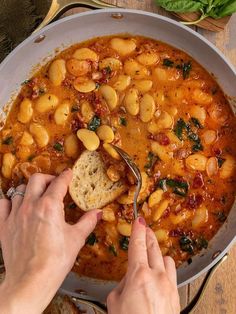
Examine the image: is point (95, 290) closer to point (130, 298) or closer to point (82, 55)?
point (130, 298)

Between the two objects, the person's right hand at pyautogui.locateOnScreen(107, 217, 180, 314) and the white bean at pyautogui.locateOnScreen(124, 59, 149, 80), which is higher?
the white bean at pyautogui.locateOnScreen(124, 59, 149, 80)

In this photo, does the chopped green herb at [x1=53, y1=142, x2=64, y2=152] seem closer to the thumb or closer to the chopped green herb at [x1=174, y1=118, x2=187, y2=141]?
the thumb

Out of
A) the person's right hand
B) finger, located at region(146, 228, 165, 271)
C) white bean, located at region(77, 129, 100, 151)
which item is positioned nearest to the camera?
the person's right hand

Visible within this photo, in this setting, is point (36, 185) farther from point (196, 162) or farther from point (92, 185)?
point (196, 162)

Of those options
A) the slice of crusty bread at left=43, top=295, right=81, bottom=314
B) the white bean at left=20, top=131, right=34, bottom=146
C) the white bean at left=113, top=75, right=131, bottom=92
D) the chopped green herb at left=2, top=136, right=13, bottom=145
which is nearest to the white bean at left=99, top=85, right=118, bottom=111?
the white bean at left=113, top=75, right=131, bottom=92

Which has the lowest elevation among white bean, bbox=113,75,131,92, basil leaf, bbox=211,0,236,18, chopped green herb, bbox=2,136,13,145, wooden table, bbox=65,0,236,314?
wooden table, bbox=65,0,236,314

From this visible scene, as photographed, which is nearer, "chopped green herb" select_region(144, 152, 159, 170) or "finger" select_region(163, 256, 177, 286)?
"finger" select_region(163, 256, 177, 286)

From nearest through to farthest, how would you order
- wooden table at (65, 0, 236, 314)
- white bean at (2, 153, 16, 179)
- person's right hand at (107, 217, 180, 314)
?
person's right hand at (107, 217, 180, 314) < white bean at (2, 153, 16, 179) < wooden table at (65, 0, 236, 314)
